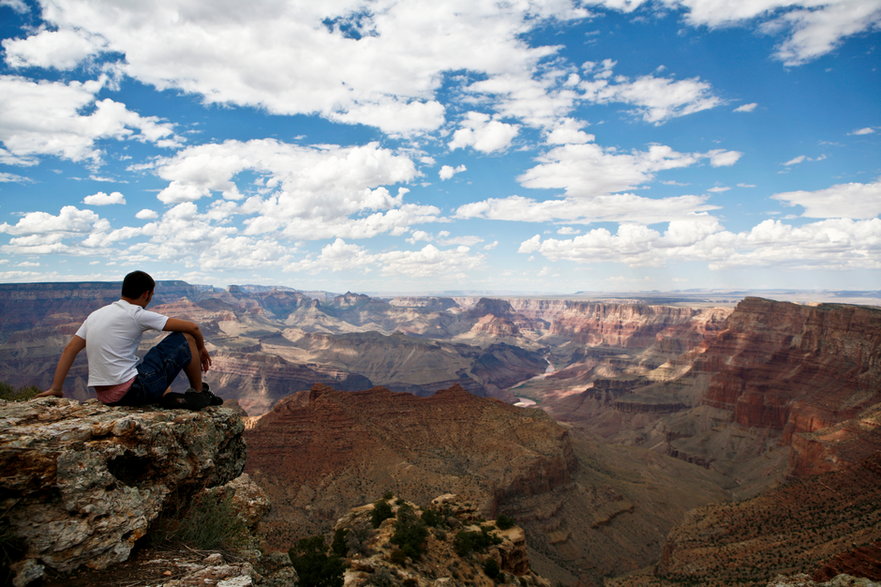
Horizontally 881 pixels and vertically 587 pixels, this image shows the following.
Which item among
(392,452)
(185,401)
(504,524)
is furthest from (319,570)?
(392,452)

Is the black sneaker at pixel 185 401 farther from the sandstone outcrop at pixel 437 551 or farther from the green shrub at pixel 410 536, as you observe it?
the green shrub at pixel 410 536

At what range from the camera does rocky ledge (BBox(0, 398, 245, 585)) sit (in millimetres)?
5898

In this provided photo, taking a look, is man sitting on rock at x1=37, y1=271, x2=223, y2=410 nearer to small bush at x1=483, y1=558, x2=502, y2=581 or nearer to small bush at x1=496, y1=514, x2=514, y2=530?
small bush at x1=483, y1=558, x2=502, y2=581

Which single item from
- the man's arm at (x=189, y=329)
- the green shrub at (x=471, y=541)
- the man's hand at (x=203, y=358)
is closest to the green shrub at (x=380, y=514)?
the green shrub at (x=471, y=541)

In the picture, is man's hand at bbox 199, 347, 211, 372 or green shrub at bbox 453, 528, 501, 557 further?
green shrub at bbox 453, 528, 501, 557

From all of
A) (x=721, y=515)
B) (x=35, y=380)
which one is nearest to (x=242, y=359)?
(x=35, y=380)

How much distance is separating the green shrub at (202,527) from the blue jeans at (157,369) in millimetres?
2138

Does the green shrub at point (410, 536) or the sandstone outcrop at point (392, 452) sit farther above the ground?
the green shrub at point (410, 536)

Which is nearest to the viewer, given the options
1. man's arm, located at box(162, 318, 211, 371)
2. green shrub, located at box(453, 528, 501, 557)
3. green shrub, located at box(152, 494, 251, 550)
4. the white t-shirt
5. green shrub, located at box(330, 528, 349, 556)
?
green shrub, located at box(152, 494, 251, 550)

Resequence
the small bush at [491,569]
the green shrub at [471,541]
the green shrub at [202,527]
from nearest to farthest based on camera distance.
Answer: the green shrub at [202,527] < the small bush at [491,569] < the green shrub at [471,541]

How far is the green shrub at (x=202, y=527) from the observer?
7.75m

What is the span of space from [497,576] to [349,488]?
30313 mm

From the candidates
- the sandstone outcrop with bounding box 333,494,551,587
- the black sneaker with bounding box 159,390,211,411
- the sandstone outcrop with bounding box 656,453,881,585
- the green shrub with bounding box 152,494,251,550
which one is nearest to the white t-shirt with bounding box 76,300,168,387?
the black sneaker with bounding box 159,390,211,411

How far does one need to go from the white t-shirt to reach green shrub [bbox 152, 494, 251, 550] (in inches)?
103
